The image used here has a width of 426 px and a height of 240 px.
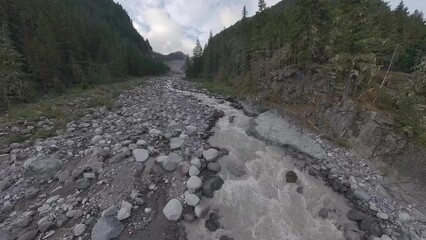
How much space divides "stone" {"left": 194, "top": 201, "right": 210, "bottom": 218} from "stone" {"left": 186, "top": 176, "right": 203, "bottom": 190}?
2.10 ft

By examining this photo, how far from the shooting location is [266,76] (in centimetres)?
2205

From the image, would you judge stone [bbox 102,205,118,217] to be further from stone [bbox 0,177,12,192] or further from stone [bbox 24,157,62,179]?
stone [bbox 0,177,12,192]

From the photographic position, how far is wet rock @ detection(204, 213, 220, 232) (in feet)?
21.7

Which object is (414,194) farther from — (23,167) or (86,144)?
(23,167)

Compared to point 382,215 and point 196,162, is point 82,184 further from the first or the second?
point 382,215

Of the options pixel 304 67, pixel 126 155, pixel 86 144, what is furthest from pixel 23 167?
pixel 304 67

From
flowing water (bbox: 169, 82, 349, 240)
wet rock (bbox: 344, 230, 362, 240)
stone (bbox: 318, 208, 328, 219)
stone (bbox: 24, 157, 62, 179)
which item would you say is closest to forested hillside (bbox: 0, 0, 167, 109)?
stone (bbox: 24, 157, 62, 179)

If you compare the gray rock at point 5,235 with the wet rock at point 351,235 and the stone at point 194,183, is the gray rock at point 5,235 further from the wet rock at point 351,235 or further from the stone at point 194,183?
the wet rock at point 351,235

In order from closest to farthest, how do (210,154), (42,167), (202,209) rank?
(202,209)
(42,167)
(210,154)

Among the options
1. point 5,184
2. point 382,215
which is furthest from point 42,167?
point 382,215

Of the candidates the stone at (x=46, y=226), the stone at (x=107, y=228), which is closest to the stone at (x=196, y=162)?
the stone at (x=107, y=228)

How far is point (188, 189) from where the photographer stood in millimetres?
7629

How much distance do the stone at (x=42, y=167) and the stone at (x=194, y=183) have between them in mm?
5453

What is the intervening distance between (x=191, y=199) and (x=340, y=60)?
12.5 m
